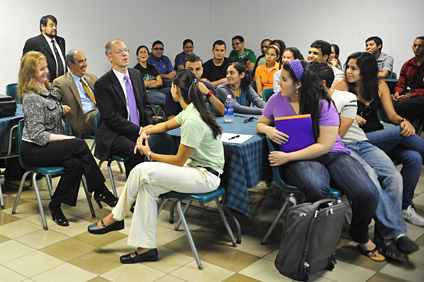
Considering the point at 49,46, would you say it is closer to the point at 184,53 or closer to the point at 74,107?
the point at 74,107

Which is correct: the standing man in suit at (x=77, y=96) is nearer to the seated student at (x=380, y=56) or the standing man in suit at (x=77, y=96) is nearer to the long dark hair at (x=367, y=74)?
the long dark hair at (x=367, y=74)

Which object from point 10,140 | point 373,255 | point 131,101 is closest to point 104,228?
point 131,101

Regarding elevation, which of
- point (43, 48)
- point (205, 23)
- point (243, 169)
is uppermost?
point (205, 23)

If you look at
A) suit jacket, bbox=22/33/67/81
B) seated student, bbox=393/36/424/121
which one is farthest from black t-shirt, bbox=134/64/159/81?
seated student, bbox=393/36/424/121

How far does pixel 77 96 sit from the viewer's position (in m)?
4.49

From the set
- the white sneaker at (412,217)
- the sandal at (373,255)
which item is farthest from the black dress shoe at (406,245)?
the white sneaker at (412,217)

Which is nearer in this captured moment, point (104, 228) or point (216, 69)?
point (104, 228)

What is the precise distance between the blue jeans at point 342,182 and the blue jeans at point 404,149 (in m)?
0.61

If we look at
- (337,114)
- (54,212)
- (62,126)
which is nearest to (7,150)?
(62,126)

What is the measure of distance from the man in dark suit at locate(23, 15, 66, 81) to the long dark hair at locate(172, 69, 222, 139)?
11.9 ft

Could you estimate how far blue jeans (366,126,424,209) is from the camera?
3543 millimetres

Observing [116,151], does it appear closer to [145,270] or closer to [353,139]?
[145,270]

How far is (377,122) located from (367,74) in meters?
0.40

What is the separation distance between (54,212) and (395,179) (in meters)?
2.48
